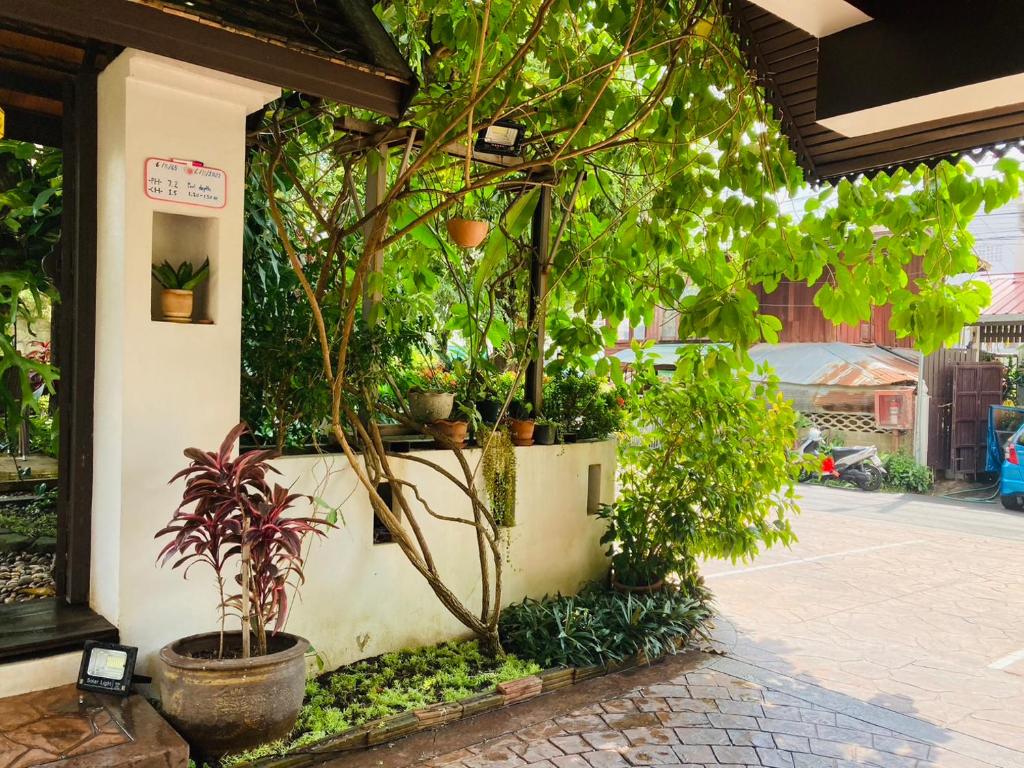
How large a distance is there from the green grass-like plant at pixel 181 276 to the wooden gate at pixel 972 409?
13.6 m

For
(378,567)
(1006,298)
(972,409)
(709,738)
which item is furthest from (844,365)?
(378,567)

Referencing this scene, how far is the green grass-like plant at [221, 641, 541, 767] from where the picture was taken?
3618 millimetres

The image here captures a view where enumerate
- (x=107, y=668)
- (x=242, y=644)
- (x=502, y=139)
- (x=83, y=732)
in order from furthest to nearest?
(x=502, y=139) → (x=242, y=644) → (x=107, y=668) → (x=83, y=732)

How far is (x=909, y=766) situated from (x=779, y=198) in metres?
3.05

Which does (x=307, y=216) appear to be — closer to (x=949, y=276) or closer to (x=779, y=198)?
(x=779, y=198)

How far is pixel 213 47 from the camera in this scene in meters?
3.17

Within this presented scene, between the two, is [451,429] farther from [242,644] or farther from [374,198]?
[242,644]

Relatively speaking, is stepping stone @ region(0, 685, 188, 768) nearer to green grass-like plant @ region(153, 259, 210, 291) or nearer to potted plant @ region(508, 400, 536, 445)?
green grass-like plant @ region(153, 259, 210, 291)

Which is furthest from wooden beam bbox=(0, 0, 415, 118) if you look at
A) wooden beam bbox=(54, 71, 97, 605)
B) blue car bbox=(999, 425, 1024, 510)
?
blue car bbox=(999, 425, 1024, 510)

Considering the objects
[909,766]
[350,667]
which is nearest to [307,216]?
[350,667]

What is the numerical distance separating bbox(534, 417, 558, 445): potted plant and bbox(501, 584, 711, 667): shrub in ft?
3.42

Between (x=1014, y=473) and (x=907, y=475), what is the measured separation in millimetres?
1853

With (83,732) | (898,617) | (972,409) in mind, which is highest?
(972,409)

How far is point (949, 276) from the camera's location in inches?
171
